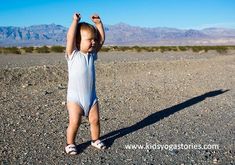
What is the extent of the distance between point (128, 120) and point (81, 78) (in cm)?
221

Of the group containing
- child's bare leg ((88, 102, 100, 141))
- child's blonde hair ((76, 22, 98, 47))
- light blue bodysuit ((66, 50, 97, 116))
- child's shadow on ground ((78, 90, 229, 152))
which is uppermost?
child's blonde hair ((76, 22, 98, 47))

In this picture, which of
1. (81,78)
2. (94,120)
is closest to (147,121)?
(94,120)

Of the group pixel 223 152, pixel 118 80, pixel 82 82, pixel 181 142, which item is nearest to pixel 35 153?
pixel 82 82

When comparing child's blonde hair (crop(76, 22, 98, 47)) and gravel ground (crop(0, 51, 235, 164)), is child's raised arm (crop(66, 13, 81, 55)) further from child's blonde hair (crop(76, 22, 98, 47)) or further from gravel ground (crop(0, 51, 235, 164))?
gravel ground (crop(0, 51, 235, 164))

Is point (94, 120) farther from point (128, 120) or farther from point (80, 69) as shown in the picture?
point (128, 120)

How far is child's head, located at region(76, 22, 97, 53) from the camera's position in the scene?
4.79 metres

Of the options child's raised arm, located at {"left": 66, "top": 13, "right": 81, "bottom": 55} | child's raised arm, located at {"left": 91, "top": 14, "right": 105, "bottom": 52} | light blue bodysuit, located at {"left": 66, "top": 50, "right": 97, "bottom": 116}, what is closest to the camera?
child's raised arm, located at {"left": 66, "top": 13, "right": 81, "bottom": 55}

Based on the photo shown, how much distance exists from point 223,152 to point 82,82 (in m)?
1.94

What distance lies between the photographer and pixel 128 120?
6883 mm

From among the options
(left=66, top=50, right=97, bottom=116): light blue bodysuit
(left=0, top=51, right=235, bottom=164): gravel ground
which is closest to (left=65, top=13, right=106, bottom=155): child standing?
(left=66, top=50, right=97, bottom=116): light blue bodysuit

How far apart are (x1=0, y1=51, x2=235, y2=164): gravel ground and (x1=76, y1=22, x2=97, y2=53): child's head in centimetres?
129

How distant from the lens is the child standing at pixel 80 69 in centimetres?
478

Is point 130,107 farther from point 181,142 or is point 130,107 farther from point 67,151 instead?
point 67,151

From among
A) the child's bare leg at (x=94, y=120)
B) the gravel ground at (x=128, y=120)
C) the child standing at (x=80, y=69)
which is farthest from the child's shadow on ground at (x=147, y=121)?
the child standing at (x=80, y=69)
